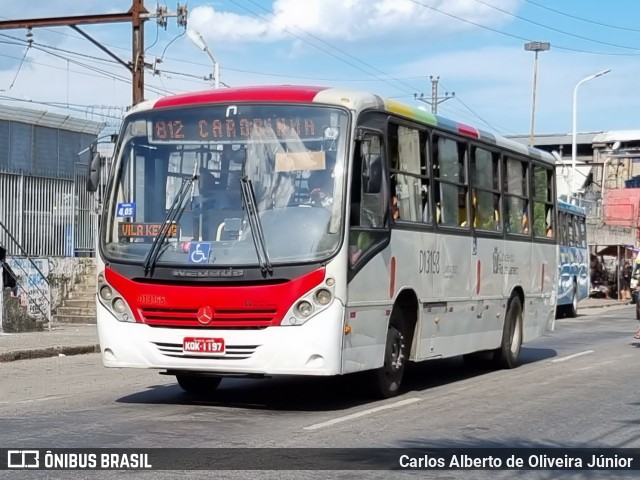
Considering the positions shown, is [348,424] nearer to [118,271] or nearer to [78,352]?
[118,271]

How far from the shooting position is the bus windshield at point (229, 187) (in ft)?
34.9

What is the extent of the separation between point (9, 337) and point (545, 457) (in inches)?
536

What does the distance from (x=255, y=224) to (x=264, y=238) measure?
0.17 meters

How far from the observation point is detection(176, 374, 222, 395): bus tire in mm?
12547

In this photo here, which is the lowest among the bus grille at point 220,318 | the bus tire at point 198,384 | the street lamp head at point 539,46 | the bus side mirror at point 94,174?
the bus tire at point 198,384

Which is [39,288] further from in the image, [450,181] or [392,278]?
[392,278]

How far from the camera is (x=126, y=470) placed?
7.80 meters

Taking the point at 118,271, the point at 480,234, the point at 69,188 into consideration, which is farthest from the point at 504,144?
the point at 69,188

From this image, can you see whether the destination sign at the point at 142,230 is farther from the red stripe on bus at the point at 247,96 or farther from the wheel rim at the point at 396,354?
the wheel rim at the point at 396,354

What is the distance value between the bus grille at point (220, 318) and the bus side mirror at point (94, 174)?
1.64 metres

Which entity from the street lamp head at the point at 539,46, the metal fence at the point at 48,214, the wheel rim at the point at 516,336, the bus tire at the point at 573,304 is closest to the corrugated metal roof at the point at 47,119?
the metal fence at the point at 48,214

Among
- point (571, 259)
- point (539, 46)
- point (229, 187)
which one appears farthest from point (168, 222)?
point (539, 46)

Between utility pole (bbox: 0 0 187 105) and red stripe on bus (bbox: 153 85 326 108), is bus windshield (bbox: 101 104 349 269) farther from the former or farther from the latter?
utility pole (bbox: 0 0 187 105)

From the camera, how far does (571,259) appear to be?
1276 inches
